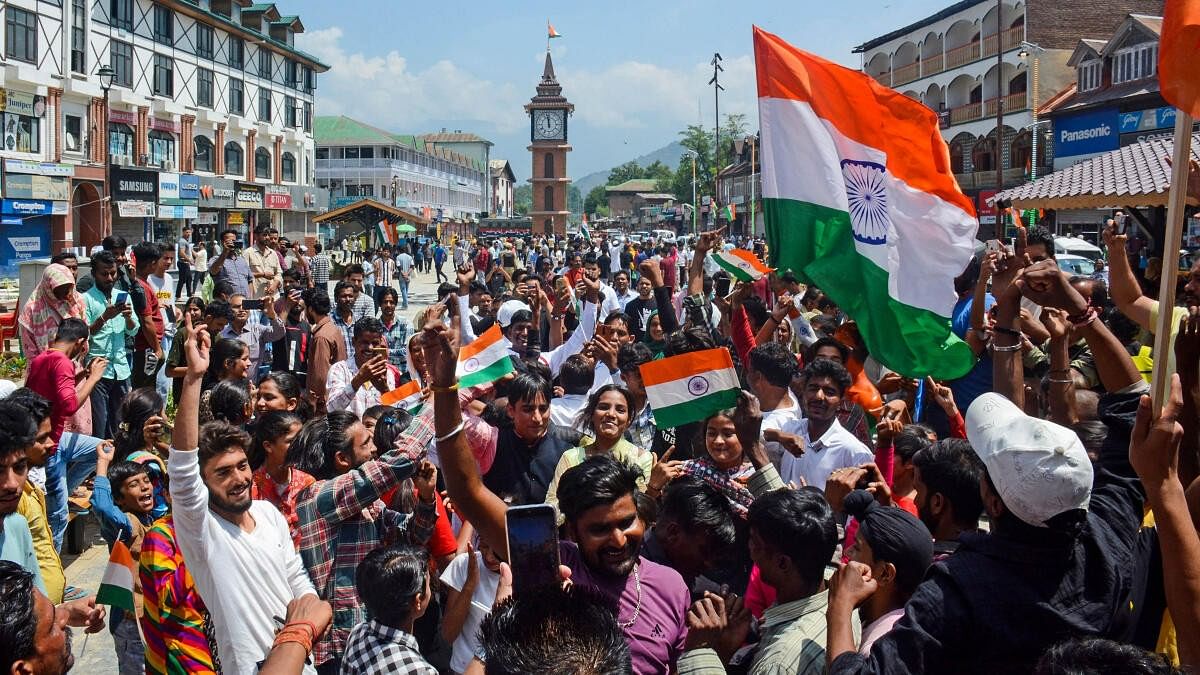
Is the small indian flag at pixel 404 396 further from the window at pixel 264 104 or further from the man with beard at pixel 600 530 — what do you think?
the window at pixel 264 104

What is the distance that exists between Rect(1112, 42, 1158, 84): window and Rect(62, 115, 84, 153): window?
34975 millimetres

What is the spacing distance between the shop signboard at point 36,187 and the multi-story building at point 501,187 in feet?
342

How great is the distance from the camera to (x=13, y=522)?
3.42 m

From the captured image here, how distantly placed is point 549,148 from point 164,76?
5432cm

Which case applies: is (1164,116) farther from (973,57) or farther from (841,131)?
Result: (841,131)

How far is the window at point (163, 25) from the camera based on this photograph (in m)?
40.4

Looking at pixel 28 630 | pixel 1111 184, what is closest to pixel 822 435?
pixel 28 630

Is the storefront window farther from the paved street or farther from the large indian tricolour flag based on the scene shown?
the large indian tricolour flag

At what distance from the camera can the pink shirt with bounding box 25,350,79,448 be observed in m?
5.72

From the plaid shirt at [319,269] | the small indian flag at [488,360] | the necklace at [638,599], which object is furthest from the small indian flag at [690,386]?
the plaid shirt at [319,269]

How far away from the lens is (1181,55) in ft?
10.3

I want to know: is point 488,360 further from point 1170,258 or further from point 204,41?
point 204,41

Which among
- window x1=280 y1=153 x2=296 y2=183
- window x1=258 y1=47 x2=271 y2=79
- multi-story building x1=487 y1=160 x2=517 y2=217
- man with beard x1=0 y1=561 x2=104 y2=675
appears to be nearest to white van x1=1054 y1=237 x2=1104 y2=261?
man with beard x1=0 y1=561 x2=104 y2=675

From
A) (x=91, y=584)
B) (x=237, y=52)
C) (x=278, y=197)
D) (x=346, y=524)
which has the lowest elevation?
(x=91, y=584)
